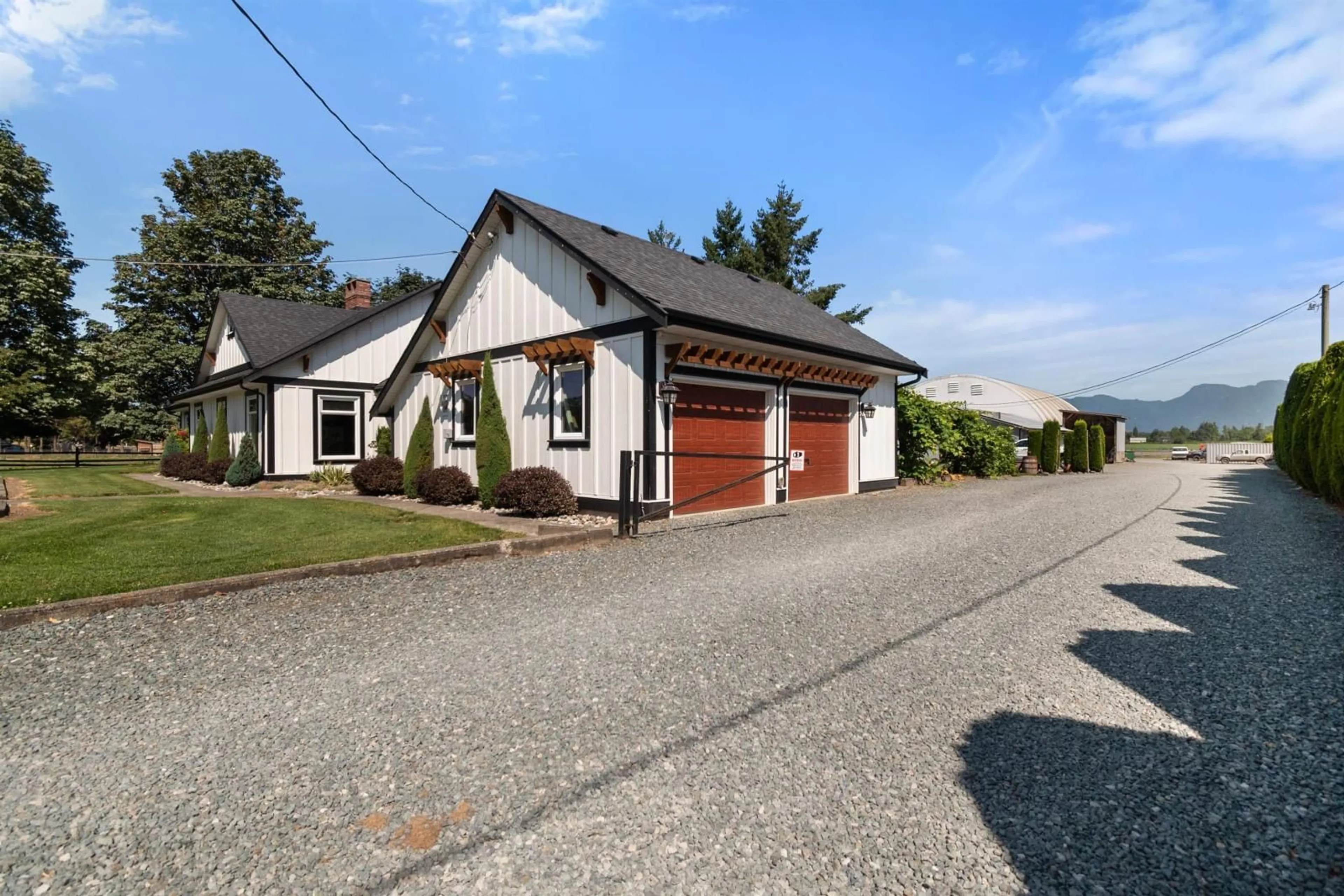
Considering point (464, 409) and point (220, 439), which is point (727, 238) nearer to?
point (464, 409)

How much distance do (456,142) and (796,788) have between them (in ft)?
40.1

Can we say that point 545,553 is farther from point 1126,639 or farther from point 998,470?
point 998,470

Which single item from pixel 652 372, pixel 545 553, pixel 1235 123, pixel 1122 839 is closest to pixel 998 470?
pixel 1235 123

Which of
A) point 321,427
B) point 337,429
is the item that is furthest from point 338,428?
point 321,427

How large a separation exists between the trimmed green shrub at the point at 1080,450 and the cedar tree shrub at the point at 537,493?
941 inches

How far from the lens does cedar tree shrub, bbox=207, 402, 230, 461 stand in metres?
17.5

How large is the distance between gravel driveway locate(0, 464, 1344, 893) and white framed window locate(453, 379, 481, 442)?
8101 millimetres

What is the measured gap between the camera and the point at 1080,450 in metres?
25.8

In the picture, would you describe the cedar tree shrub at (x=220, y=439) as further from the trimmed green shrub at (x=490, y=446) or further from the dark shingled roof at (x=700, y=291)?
the dark shingled roof at (x=700, y=291)

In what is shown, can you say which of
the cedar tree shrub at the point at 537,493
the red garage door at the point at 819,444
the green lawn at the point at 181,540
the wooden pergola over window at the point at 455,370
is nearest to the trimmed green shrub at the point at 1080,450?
the red garage door at the point at 819,444

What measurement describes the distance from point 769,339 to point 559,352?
3672mm

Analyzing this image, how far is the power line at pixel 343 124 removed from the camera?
7250mm

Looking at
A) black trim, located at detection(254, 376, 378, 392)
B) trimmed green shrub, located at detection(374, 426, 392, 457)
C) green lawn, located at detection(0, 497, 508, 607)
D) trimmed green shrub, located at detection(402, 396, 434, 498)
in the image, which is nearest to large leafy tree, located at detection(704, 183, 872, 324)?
black trim, located at detection(254, 376, 378, 392)

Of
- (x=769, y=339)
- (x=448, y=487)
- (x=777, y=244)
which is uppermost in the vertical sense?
(x=777, y=244)
